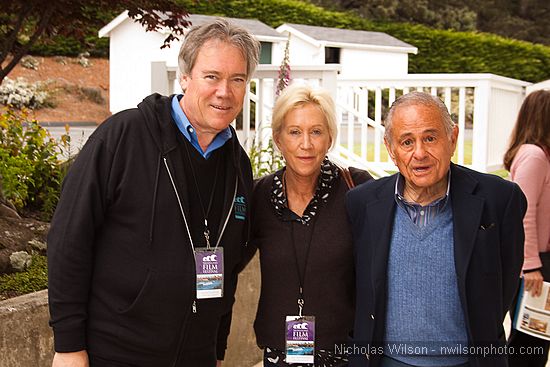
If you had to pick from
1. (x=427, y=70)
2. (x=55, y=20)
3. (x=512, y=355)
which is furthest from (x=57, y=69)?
(x=512, y=355)

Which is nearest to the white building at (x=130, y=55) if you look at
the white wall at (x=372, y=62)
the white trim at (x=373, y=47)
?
the white trim at (x=373, y=47)

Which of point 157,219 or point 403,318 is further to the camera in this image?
point 403,318

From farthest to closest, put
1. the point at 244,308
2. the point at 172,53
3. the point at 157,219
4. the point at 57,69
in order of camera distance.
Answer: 1. the point at 57,69
2. the point at 172,53
3. the point at 244,308
4. the point at 157,219

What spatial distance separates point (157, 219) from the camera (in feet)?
8.15

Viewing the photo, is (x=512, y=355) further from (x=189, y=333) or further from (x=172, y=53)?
(x=172, y=53)

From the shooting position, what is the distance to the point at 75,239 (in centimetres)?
239

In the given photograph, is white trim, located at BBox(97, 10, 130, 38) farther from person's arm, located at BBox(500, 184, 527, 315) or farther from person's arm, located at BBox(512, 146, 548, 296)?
person's arm, located at BBox(500, 184, 527, 315)

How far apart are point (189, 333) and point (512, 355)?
→ 2603 millimetres

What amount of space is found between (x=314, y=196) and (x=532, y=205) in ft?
5.47

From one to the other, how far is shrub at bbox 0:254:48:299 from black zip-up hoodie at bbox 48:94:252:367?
2.00 m

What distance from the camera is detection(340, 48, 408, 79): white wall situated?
33.1 m

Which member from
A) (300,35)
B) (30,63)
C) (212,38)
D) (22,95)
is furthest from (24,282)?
(30,63)

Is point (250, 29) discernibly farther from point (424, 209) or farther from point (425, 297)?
point (425, 297)

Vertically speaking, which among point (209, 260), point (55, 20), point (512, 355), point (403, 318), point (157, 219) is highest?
point (55, 20)
